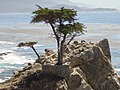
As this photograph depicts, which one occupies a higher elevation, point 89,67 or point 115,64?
point 89,67

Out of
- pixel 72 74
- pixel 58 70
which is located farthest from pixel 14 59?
pixel 72 74

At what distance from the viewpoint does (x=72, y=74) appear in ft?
110

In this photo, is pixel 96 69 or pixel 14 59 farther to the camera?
pixel 14 59

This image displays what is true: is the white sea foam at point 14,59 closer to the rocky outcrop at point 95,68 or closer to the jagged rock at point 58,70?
the rocky outcrop at point 95,68

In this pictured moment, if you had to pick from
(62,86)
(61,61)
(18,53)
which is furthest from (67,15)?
(18,53)

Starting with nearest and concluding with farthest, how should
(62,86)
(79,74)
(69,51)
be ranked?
(62,86), (79,74), (69,51)

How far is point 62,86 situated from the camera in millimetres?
32125

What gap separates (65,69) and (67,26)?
4119 millimetres

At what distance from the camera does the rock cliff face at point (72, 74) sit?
3319 cm

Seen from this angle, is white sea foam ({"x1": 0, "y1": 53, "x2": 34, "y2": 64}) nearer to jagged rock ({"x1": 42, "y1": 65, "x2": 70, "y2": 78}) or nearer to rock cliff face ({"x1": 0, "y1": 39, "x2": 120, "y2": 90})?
rock cliff face ({"x1": 0, "y1": 39, "x2": 120, "y2": 90})

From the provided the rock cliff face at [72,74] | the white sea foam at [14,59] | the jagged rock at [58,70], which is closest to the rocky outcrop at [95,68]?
the rock cliff face at [72,74]

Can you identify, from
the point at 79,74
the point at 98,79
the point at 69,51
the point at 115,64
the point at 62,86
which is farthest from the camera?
the point at 115,64

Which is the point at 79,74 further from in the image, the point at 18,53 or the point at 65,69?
the point at 18,53

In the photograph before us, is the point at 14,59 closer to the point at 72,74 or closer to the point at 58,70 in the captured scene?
the point at 58,70
